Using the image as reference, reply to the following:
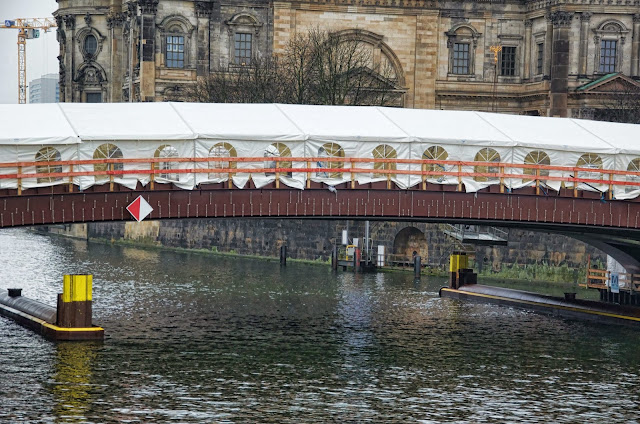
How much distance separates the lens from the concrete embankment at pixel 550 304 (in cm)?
7500

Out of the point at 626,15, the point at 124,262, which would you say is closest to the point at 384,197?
the point at 124,262

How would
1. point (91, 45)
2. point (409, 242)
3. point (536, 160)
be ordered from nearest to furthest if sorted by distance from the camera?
point (536, 160) < point (409, 242) < point (91, 45)

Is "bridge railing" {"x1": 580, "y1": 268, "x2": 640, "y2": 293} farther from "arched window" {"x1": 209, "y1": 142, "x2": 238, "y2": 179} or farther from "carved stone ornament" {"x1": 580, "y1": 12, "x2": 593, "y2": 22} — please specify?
"carved stone ornament" {"x1": 580, "y1": 12, "x2": 593, "y2": 22}

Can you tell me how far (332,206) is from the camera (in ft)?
202

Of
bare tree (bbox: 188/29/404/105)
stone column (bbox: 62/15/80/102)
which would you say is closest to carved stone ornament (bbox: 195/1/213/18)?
bare tree (bbox: 188/29/404/105)

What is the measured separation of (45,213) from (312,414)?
47.0 feet

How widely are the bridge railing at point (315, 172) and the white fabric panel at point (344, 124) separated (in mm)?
1125

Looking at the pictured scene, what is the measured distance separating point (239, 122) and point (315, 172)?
4.09 meters

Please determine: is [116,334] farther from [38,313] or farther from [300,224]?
[300,224]

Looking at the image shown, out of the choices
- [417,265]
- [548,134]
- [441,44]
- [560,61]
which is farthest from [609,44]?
[548,134]

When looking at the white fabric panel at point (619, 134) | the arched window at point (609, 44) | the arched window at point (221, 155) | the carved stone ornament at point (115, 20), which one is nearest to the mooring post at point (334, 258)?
the white fabric panel at point (619, 134)

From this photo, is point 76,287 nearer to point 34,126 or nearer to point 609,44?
point 34,126

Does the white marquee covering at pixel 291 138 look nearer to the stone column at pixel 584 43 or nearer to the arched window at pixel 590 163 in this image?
the arched window at pixel 590 163

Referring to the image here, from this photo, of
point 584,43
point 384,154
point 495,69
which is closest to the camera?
point 384,154
